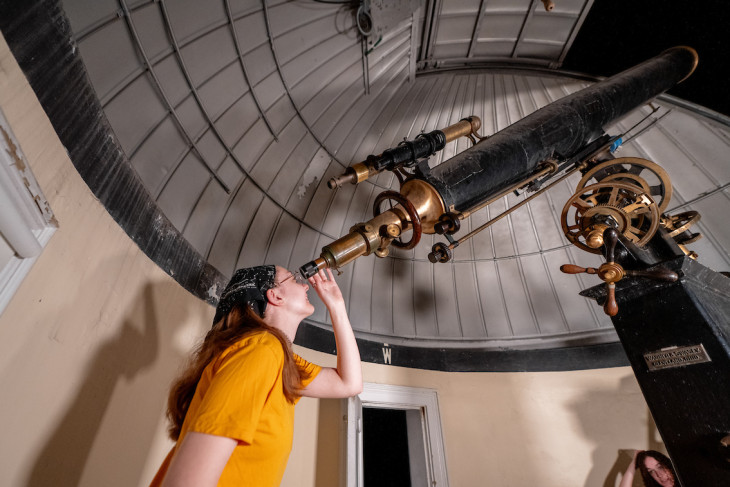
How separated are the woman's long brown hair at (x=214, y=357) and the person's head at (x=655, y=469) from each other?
287 cm

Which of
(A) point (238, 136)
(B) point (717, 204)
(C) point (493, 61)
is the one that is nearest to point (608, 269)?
(A) point (238, 136)

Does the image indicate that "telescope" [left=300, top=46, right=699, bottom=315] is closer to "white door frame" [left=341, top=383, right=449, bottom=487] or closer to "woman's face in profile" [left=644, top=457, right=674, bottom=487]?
"white door frame" [left=341, top=383, right=449, bottom=487]

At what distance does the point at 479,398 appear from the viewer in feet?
9.31

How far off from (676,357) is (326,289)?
4.99 ft

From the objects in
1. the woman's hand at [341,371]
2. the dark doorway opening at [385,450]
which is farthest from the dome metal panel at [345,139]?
the dark doorway opening at [385,450]

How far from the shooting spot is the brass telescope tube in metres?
1.34

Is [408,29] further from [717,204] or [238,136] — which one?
[717,204]

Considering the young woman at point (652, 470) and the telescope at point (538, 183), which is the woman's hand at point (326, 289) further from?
the young woman at point (652, 470)

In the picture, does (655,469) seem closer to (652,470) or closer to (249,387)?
(652,470)

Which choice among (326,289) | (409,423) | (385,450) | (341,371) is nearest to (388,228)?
(326,289)

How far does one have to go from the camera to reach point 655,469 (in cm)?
225

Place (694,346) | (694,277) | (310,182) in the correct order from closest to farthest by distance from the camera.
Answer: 1. (694,346)
2. (694,277)
3. (310,182)

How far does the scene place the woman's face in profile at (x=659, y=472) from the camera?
218 cm

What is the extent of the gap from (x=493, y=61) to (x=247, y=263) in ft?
10.6
